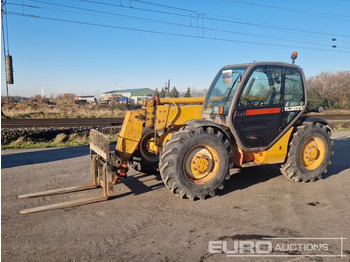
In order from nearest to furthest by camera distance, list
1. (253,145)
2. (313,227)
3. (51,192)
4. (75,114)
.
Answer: (313,227), (51,192), (253,145), (75,114)

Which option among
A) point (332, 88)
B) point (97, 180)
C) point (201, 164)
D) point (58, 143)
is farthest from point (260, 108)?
point (332, 88)

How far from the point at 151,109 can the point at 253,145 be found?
2.13 m

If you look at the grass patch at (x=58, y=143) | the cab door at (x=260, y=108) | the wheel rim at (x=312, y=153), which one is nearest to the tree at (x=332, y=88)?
the grass patch at (x=58, y=143)

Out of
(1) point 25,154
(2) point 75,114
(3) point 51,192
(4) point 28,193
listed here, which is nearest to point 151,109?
(3) point 51,192

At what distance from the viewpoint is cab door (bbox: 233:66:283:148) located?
18.2ft

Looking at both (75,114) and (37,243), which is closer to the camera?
(37,243)

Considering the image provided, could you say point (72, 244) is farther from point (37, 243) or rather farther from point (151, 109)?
point (151, 109)

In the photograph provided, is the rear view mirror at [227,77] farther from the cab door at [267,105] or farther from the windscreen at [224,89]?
the cab door at [267,105]

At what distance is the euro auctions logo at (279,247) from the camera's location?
343cm

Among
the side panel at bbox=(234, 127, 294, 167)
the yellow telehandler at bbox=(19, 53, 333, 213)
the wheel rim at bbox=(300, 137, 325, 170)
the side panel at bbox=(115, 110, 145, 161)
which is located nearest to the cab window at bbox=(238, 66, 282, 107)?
the yellow telehandler at bbox=(19, 53, 333, 213)

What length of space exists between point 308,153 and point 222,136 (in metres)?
2.24

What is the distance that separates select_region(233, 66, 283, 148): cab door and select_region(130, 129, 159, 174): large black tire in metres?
1.94

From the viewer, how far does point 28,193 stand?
214 inches

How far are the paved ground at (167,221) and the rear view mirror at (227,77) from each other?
6.87 ft
